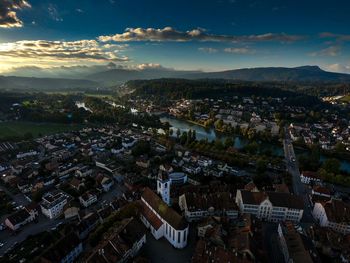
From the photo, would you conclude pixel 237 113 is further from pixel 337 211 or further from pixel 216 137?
pixel 337 211

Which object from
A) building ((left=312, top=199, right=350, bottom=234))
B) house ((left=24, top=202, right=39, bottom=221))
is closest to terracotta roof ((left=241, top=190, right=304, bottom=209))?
building ((left=312, top=199, right=350, bottom=234))

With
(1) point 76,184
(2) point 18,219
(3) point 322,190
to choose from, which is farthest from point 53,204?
(3) point 322,190

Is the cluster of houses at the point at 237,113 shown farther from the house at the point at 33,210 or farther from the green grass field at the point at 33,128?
the house at the point at 33,210

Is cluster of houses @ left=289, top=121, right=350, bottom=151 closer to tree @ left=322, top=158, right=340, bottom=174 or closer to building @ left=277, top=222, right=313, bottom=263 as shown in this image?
tree @ left=322, top=158, right=340, bottom=174

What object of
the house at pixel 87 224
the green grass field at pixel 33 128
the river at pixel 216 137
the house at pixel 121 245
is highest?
the house at pixel 121 245

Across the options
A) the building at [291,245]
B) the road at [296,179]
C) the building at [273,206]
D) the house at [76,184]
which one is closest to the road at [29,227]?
the house at [76,184]

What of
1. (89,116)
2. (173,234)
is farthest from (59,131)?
(173,234)
